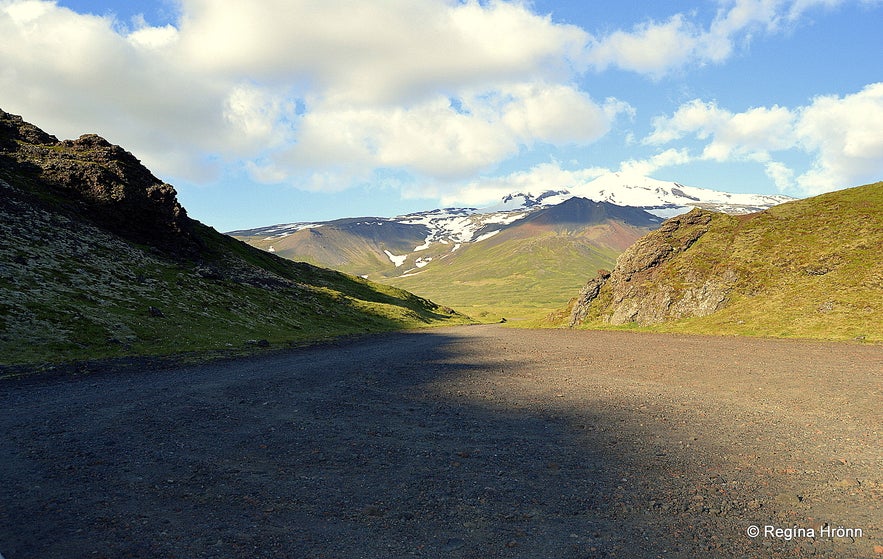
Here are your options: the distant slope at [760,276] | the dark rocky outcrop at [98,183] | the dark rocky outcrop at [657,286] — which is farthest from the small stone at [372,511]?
the dark rocky outcrop at [98,183]

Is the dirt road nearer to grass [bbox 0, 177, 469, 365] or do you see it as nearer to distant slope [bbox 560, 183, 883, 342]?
grass [bbox 0, 177, 469, 365]

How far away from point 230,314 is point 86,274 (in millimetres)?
15279

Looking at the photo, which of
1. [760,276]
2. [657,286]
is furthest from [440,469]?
[657,286]

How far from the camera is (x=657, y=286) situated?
70.9m

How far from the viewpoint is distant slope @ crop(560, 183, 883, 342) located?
50781 millimetres

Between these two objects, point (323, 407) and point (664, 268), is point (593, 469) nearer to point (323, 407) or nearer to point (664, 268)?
point (323, 407)

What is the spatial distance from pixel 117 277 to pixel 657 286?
73.3m

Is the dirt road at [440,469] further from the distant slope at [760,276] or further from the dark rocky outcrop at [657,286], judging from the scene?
the dark rocky outcrop at [657,286]

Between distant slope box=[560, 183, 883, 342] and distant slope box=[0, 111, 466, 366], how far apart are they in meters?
45.9

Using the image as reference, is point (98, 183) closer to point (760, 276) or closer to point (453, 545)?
point (453, 545)

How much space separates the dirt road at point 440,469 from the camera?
27.5 ft

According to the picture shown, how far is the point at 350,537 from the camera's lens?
845cm

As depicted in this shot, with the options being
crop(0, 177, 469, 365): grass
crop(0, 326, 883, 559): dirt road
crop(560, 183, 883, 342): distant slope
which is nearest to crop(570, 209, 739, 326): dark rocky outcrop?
crop(560, 183, 883, 342): distant slope

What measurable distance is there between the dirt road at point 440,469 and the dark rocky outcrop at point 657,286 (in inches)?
1684
